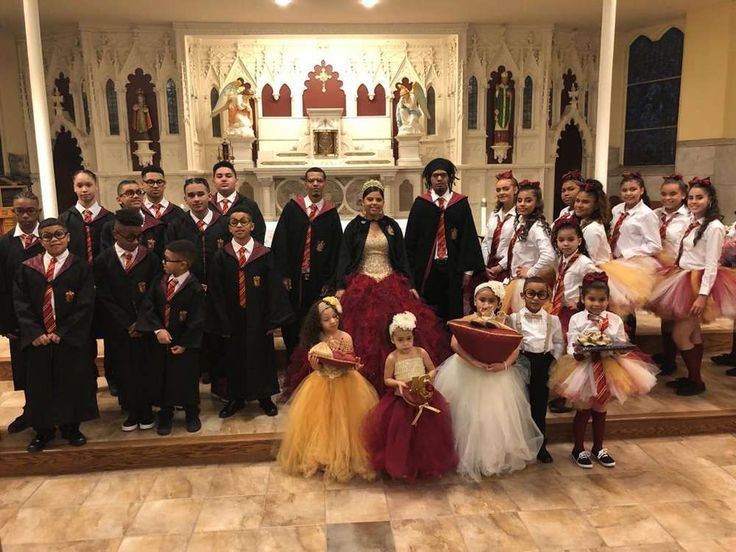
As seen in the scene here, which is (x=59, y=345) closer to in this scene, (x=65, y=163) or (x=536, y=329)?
(x=536, y=329)

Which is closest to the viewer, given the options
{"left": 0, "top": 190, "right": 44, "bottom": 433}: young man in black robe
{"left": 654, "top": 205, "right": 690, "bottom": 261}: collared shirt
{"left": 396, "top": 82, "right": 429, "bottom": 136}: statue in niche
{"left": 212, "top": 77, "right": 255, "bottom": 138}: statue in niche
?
{"left": 0, "top": 190, "right": 44, "bottom": 433}: young man in black robe

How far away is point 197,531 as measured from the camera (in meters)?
2.76

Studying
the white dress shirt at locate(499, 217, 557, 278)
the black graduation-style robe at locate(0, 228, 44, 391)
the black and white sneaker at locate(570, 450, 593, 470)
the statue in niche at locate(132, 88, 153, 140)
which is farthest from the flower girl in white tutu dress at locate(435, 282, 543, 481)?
the statue in niche at locate(132, 88, 153, 140)

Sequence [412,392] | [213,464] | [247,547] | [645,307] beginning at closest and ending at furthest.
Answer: [247,547], [412,392], [213,464], [645,307]

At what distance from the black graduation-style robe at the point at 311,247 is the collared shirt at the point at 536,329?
1.41 meters

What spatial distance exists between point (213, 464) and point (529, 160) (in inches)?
339

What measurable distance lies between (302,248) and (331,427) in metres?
1.42

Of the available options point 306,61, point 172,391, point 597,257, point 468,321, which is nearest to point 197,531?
point 172,391

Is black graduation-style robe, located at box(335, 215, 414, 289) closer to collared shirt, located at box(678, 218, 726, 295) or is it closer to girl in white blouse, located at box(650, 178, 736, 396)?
girl in white blouse, located at box(650, 178, 736, 396)

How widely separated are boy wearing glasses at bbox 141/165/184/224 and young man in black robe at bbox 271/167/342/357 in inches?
28.1

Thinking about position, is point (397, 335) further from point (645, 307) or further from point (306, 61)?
point (306, 61)

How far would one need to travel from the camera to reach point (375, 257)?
3.82m

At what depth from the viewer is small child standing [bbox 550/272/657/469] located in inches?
122

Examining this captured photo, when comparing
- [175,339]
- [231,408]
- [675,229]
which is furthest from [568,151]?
[175,339]
